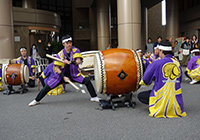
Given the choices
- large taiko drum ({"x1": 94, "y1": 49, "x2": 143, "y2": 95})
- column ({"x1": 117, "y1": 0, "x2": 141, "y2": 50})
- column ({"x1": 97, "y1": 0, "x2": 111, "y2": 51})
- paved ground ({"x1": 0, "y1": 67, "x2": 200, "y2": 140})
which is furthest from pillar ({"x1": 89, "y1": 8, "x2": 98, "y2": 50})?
large taiko drum ({"x1": 94, "y1": 49, "x2": 143, "y2": 95})

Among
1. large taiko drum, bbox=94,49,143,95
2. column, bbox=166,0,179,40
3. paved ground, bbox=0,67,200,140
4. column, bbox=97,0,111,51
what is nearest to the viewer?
paved ground, bbox=0,67,200,140

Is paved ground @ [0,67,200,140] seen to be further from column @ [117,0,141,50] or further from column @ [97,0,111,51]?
column @ [97,0,111,51]

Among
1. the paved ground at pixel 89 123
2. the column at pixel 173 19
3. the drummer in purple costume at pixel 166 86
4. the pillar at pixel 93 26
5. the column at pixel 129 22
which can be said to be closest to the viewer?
the paved ground at pixel 89 123

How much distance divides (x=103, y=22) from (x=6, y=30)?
7747 millimetres

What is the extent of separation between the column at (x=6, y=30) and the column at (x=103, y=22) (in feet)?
23.9

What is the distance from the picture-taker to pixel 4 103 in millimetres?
4191

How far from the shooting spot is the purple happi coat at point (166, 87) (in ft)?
Answer: 9.47

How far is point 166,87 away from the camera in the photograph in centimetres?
289

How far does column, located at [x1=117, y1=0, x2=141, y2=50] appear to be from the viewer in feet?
24.3

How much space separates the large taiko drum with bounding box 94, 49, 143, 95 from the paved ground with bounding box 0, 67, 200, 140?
1.22ft

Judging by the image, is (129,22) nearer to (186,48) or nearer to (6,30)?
(186,48)

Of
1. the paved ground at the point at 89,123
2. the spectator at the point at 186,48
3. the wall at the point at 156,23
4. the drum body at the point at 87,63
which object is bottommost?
the paved ground at the point at 89,123

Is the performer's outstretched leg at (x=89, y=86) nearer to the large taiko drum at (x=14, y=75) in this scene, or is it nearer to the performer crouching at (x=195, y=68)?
the large taiko drum at (x=14, y=75)

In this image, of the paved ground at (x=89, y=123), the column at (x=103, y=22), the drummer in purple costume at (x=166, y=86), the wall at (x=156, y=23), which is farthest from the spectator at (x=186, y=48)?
the wall at (x=156, y=23)
